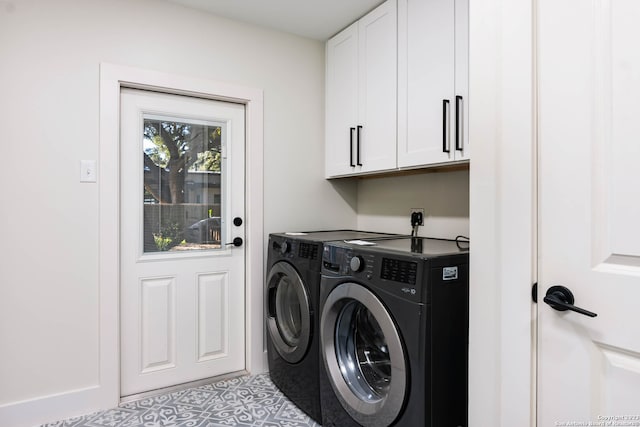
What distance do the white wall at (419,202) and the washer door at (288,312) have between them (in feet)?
2.75

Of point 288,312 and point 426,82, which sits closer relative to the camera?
point 426,82

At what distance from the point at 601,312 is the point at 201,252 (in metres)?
2.07

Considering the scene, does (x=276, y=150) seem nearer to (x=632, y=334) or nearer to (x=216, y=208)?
(x=216, y=208)

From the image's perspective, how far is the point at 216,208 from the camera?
8.02 feet

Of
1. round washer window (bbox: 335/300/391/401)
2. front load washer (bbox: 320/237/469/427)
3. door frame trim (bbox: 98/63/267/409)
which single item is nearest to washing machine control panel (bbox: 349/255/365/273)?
front load washer (bbox: 320/237/469/427)

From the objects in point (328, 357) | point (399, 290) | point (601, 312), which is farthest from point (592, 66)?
point (328, 357)

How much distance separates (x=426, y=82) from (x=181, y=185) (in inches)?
61.3

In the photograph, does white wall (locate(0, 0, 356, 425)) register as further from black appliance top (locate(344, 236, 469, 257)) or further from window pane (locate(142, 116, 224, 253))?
black appliance top (locate(344, 236, 469, 257))

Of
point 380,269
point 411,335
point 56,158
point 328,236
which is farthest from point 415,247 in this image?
point 56,158

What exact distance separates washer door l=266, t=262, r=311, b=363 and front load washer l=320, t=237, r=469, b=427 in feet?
1.19

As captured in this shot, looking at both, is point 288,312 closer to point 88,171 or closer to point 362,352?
point 362,352

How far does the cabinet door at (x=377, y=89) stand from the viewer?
2.10 metres

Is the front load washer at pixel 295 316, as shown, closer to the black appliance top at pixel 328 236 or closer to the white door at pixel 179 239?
the black appliance top at pixel 328 236

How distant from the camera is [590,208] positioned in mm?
963
